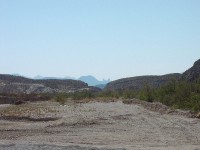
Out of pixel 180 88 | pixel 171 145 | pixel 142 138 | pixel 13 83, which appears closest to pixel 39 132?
pixel 142 138

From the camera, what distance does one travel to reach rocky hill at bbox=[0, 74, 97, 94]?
11229 centimetres

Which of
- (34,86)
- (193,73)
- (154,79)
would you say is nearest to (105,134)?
(193,73)

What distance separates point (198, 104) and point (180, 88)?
1077cm

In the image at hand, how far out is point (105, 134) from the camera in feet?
71.9

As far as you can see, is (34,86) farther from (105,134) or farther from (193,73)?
(105,134)

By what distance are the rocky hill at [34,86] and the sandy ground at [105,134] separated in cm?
8012

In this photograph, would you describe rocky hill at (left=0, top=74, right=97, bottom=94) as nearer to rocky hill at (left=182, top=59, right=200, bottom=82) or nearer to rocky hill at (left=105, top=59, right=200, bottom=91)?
rocky hill at (left=105, top=59, right=200, bottom=91)

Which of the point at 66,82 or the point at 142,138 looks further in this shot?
the point at 66,82

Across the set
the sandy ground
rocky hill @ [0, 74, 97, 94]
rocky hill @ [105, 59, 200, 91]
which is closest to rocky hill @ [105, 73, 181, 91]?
rocky hill @ [105, 59, 200, 91]

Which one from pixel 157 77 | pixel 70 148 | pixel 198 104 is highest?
pixel 157 77

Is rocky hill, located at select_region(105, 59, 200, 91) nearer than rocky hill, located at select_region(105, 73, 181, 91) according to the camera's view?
Yes

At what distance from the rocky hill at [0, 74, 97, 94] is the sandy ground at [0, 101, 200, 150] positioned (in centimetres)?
8012

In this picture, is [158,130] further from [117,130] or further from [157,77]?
[157,77]

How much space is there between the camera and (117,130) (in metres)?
23.5
